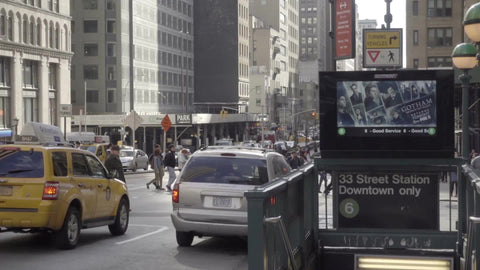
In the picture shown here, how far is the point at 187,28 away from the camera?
11631 cm

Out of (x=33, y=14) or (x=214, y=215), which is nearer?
(x=214, y=215)

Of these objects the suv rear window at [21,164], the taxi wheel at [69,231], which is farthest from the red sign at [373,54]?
the suv rear window at [21,164]

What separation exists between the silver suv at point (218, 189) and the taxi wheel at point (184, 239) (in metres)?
0.03

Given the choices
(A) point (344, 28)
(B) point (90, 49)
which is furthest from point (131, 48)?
(A) point (344, 28)

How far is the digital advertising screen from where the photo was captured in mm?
10328

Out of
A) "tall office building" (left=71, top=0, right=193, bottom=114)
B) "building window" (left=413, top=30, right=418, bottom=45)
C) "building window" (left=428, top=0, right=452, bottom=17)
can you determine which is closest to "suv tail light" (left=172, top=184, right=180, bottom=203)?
"building window" (left=428, top=0, right=452, bottom=17)

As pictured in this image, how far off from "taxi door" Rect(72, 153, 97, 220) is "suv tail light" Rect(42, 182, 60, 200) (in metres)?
0.70

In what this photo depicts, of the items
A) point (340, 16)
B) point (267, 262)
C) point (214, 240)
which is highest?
point (340, 16)

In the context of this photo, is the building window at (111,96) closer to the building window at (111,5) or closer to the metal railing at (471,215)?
the building window at (111,5)

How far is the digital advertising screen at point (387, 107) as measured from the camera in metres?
10.3

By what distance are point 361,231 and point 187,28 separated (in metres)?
107

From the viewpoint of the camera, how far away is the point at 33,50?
236ft

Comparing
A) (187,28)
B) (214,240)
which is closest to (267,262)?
(214,240)

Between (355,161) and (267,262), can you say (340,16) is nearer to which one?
(355,161)
